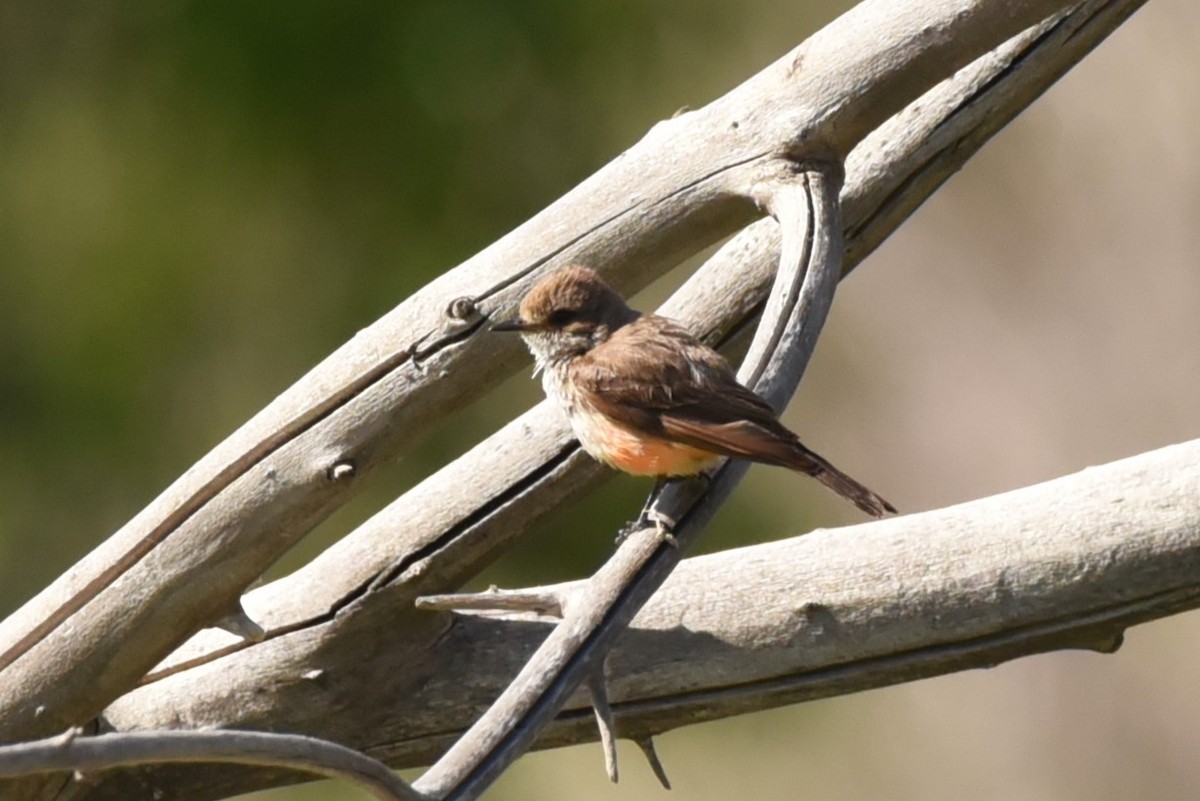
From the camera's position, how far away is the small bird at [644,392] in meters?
2.88

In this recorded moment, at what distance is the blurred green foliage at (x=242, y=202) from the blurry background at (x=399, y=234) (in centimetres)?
1

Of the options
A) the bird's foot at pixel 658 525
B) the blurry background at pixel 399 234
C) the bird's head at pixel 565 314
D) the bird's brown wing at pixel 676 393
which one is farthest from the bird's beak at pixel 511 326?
the blurry background at pixel 399 234

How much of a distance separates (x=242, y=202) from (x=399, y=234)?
1.99ft

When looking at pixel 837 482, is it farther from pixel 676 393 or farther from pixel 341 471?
pixel 341 471

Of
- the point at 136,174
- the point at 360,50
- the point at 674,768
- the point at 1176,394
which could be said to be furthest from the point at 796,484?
the point at 136,174

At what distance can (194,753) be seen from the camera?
1.72 metres

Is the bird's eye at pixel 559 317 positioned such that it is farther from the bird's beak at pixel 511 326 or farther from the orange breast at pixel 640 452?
the orange breast at pixel 640 452

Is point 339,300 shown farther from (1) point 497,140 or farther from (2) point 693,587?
(2) point 693,587

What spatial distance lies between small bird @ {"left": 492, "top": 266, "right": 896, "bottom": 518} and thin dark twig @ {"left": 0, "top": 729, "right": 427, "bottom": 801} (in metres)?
1.18

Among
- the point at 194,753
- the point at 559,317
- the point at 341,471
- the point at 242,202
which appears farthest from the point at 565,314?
the point at 242,202

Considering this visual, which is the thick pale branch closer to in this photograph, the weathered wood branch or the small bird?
the small bird

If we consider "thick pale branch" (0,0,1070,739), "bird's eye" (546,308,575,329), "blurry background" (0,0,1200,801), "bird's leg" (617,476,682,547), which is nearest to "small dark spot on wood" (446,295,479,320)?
"thick pale branch" (0,0,1070,739)

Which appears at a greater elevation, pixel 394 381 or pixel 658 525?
pixel 394 381

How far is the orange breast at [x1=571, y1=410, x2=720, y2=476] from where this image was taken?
9.94 ft
